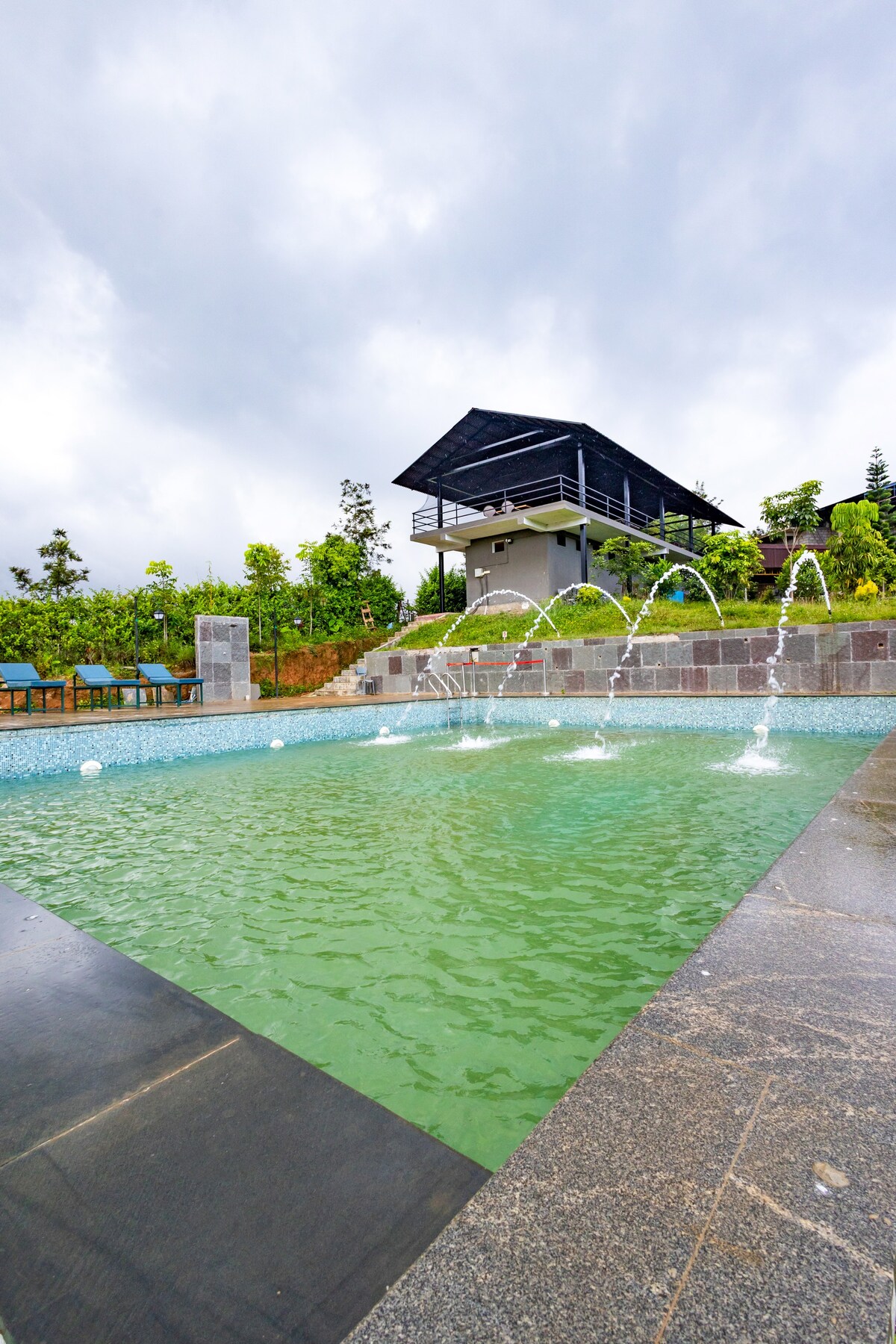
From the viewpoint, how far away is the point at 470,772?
6.32 meters

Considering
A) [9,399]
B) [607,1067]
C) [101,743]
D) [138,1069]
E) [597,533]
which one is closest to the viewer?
[607,1067]

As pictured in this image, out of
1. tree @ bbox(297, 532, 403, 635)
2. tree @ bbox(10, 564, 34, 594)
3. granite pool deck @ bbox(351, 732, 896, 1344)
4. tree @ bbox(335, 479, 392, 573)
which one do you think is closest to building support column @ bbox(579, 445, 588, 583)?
tree @ bbox(297, 532, 403, 635)

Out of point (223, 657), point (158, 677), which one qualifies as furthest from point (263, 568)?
point (158, 677)

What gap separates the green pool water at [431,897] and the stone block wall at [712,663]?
18.3ft

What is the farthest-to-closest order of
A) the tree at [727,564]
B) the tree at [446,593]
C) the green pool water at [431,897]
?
the tree at [446,593], the tree at [727,564], the green pool water at [431,897]

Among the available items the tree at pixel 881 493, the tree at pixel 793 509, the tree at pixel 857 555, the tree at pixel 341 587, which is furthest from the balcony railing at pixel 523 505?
the tree at pixel 881 493

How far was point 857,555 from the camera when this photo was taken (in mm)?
18188

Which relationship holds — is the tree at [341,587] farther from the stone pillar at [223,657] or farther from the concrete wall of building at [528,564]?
the stone pillar at [223,657]

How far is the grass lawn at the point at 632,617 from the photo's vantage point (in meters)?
11.2

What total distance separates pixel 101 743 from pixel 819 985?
8.47 meters

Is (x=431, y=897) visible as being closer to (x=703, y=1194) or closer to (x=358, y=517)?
(x=703, y=1194)

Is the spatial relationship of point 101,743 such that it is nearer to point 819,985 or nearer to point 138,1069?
point 138,1069

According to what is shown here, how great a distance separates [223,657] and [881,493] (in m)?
35.7

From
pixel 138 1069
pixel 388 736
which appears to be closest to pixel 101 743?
pixel 388 736
